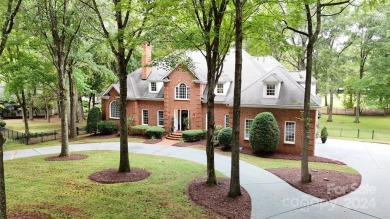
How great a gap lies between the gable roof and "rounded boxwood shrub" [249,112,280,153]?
5.08 ft

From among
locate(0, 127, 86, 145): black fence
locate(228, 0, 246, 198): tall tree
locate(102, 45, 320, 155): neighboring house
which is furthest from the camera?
locate(0, 127, 86, 145): black fence

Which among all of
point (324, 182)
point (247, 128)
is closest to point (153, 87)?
point (247, 128)

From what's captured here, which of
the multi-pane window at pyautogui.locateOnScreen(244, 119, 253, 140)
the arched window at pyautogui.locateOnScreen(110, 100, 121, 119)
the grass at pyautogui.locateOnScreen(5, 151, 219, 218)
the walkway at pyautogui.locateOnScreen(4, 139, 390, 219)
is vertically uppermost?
the arched window at pyautogui.locateOnScreen(110, 100, 121, 119)

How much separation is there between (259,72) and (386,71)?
621 inches

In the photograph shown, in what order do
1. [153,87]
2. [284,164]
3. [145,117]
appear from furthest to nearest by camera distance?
[145,117]
[153,87]
[284,164]

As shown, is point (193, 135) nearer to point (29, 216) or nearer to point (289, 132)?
point (289, 132)

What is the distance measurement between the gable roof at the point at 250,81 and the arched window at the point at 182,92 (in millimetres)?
1454

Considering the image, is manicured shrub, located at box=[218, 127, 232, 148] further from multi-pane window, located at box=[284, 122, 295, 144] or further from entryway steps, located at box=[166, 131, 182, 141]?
entryway steps, located at box=[166, 131, 182, 141]

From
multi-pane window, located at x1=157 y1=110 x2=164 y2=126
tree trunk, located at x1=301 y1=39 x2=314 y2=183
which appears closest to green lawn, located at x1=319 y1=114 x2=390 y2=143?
multi-pane window, located at x1=157 y1=110 x2=164 y2=126

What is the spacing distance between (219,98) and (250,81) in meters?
3.15

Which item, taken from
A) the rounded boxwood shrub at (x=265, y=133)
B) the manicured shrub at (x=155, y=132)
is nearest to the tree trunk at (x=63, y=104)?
the manicured shrub at (x=155, y=132)

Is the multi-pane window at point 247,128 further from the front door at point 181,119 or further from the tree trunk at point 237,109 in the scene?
the tree trunk at point 237,109

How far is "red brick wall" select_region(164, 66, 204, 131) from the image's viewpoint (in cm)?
2406

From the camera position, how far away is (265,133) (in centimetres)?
1747
